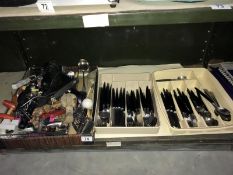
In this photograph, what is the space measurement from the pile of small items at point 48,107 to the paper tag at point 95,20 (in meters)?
0.42

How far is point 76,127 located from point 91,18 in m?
0.48

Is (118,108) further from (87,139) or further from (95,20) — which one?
(95,20)

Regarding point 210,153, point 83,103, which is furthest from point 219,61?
point 83,103

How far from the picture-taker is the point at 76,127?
104 centimetres

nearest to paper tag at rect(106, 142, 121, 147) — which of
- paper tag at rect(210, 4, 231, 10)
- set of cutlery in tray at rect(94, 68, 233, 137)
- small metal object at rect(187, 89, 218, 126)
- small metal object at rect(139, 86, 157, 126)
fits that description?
set of cutlery in tray at rect(94, 68, 233, 137)

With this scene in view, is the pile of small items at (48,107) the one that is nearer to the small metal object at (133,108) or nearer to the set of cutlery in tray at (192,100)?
the small metal object at (133,108)

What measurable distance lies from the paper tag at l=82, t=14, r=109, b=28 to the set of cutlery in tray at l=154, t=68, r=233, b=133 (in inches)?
19.0

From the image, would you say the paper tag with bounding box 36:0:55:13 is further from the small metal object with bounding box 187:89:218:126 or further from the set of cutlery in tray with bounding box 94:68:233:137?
the small metal object with bounding box 187:89:218:126

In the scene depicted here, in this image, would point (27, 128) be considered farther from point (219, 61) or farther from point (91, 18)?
point (219, 61)

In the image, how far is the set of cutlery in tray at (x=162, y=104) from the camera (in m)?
1.04

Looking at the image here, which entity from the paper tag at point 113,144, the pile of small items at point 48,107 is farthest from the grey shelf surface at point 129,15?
the paper tag at point 113,144

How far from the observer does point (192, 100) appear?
46.0 inches

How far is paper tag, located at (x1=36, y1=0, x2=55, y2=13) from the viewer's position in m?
0.83

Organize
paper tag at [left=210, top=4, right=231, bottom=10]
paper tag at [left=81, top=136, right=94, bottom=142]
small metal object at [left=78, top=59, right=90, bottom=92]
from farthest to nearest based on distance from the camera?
small metal object at [left=78, top=59, right=90, bottom=92] → paper tag at [left=81, top=136, right=94, bottom=142] → paper tag at [left=210, top=4, right=231, bottom=10]
